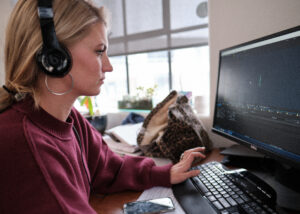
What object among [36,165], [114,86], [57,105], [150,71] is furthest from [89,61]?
[114,86]

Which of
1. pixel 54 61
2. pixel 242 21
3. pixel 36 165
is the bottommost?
pixel 36 165

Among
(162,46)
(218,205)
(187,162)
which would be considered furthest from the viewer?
(162,46)

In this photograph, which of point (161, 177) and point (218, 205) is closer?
point (218, 205)

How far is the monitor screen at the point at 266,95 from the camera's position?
22.3 inches

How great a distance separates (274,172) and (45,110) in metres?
0.76

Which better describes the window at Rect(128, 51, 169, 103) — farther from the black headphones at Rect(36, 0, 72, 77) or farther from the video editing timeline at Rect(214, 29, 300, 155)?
the black headphones at Rect(36, 0, 72, 77)

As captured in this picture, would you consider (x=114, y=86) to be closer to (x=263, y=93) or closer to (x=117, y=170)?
(x=117, y=170)

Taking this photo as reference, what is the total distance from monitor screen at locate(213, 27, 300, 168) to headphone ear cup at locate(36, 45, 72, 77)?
0.57 metres

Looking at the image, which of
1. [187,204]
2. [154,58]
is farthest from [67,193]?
[154,58]

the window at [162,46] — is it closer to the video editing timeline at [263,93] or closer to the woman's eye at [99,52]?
the video editing timeline at [263,93]

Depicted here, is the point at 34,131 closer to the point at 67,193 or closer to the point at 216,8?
the point at 67,193

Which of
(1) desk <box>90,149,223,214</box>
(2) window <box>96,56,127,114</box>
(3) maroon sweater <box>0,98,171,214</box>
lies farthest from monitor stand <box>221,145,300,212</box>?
(2) window <box>96,56,127,114</box>

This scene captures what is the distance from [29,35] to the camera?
0.54 m

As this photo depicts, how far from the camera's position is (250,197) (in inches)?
21.7
